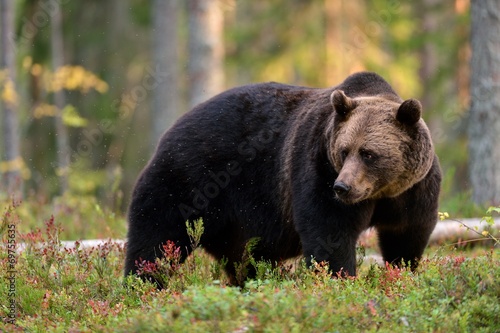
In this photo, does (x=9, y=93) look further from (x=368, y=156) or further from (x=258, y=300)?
(x=258, y=300)

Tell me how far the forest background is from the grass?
790 centimetres

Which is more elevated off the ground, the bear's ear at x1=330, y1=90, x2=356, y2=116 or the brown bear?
the bear's ear at x1=330, y1=90, x2=356, y2=116

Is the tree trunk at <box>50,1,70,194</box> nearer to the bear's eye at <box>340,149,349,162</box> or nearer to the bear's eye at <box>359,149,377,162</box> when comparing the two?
the bear's eye at <box>340,149,349,162</box>

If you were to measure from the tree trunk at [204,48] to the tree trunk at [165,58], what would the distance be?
315cm

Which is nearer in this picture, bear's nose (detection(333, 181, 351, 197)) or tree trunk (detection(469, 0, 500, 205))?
bear's nose (detection(333, 181, 351, 197))

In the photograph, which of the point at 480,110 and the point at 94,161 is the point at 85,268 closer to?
the point at 480,110

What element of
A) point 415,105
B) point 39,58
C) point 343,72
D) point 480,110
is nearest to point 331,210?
point 415,105

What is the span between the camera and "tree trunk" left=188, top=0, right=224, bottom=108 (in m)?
14.0

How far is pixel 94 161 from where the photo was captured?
21.8 metres

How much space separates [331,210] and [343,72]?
12.3 metres

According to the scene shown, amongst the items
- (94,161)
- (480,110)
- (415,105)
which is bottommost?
(94,161)

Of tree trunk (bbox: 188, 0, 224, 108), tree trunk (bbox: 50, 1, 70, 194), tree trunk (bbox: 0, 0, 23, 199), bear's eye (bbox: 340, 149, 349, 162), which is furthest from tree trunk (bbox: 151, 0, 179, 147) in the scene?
bear's eye (bbox: 340, 149, 349, 162)

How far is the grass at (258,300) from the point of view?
424cm

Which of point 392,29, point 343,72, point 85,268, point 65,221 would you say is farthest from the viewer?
point 392,29
